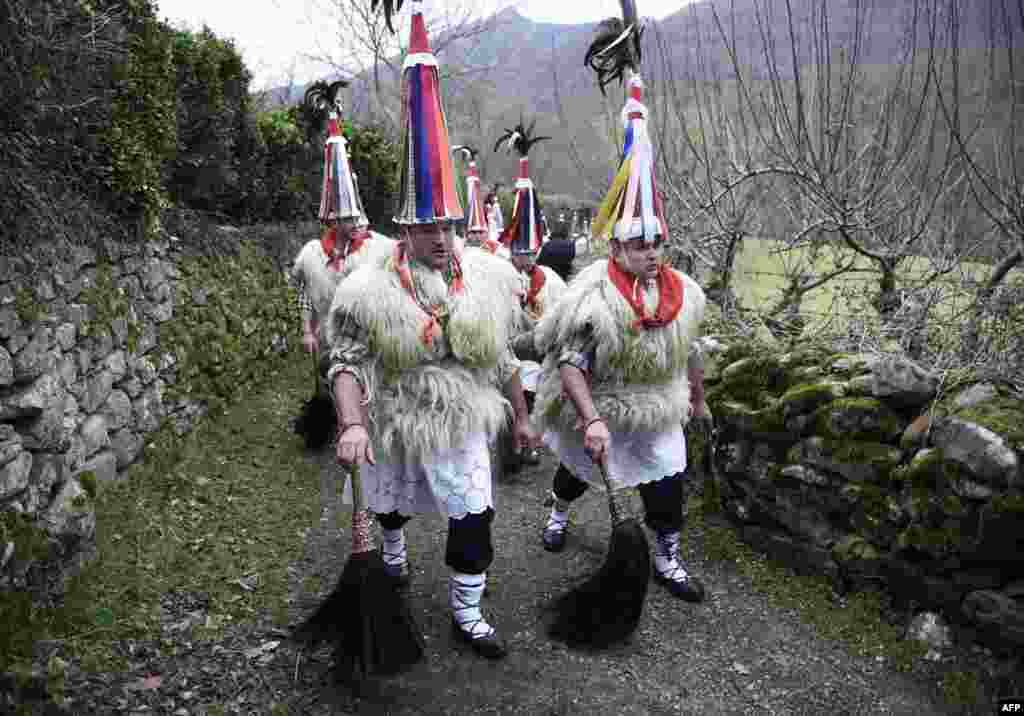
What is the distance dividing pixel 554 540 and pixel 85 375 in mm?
2912

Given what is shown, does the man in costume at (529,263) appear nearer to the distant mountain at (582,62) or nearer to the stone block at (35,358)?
the distant mountain at (582,62)

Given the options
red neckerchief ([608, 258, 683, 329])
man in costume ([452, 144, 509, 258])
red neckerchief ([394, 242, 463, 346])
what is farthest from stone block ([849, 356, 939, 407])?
man in costume ([452, 144, 509, 258])

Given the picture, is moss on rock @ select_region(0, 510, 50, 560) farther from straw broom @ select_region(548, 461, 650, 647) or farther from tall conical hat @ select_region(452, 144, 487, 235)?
tall conical hat @ select_region(452, 144, 487, 235)

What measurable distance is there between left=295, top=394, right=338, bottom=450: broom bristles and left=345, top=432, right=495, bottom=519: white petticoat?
288 cm

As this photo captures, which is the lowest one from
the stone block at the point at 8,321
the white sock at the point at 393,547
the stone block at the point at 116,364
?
the white sock at the point at 393,547

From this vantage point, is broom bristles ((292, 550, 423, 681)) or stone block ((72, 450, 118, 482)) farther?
stone block ((72, 450, 118, 482))

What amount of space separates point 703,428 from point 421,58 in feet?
9.73

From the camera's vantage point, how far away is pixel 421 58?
3.04 metres

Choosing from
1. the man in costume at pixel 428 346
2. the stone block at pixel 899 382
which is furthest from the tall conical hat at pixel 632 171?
the stone block at pixel 899 382

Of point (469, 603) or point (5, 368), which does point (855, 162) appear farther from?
point (5, 368)

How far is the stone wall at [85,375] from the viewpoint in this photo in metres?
3.25

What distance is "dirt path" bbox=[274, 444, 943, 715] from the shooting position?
117 inches

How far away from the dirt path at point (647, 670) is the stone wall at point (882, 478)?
0.40 m

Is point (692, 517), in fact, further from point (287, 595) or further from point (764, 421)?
point (287, 595)
